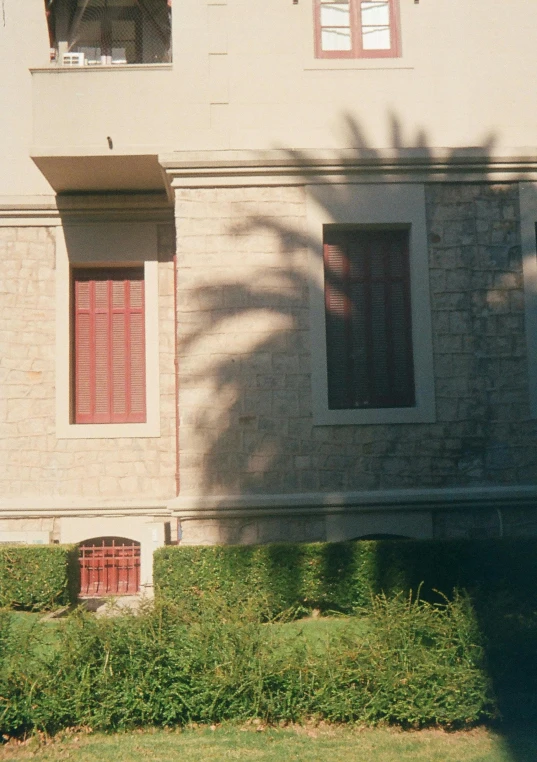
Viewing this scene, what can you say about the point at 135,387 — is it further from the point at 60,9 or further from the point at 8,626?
the point at 8,626

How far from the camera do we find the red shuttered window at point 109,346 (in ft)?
47.7

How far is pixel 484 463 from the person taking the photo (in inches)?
475

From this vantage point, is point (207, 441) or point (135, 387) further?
point (135, 387)

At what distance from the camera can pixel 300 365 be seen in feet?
39.5

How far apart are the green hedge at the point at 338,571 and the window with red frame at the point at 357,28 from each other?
6.92 m

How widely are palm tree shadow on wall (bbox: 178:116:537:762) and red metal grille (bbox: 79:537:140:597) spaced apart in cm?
280

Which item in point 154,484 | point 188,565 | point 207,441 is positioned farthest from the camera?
point 154,484

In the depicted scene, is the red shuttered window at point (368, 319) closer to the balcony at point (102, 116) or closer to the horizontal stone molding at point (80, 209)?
the balcony at point (102, 116)

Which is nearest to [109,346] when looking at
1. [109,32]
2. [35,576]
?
[35,576]

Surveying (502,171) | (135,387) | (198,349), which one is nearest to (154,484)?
(135,387)

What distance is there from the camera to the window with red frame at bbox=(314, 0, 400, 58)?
12578 mm

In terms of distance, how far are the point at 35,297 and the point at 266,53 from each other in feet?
17.7

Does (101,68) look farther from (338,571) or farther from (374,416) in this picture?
→ (338,571)

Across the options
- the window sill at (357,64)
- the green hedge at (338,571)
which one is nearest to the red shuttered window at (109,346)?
the green hedge at (338,571)
